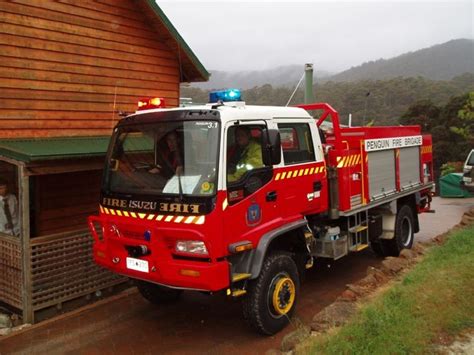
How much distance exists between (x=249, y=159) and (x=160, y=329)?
237 centimetres

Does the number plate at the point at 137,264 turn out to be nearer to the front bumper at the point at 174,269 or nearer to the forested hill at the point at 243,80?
the front bumper at the point at 174,269

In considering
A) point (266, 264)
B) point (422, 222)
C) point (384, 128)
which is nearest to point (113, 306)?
point (266, 264)

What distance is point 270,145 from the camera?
15.1 feet

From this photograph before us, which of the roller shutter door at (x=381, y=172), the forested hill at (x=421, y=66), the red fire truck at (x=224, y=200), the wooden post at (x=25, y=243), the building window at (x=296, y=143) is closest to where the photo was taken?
the red fire truck at (x=224, y=200)

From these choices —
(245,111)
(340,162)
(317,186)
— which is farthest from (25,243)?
(340,162)

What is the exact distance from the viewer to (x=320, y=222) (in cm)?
624

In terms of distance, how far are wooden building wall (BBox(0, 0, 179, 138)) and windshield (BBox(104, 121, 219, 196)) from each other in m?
2.21

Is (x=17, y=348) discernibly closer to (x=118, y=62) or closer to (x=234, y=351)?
(x=234, y=351)

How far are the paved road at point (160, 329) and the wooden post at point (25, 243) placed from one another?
0.94 ft

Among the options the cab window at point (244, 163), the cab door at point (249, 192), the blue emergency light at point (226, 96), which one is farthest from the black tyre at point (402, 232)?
the blue emergency light at point (226, 96)

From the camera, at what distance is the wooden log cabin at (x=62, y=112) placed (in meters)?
5.76

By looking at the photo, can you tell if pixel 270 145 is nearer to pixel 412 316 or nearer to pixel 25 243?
pixel 412 316

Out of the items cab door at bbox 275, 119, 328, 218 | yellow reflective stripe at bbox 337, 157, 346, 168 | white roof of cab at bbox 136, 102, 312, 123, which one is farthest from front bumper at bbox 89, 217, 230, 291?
yellow reflective stripe at bbox 337, 157, 346, 168

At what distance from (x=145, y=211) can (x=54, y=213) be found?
140 inches
